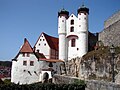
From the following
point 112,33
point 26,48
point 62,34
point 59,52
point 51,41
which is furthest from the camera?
point 51,41

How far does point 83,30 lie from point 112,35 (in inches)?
374

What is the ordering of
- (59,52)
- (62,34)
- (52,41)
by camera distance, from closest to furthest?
(62,34) → (59,52) → (52,41)

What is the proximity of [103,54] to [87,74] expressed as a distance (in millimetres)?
4152

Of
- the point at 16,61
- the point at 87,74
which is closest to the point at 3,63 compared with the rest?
the point at 16,61

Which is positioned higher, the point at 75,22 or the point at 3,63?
the point at 75,22

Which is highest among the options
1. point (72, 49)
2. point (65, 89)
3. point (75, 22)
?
point (75, 22)

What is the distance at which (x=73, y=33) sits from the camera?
4112cm

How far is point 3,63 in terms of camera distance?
9375cm

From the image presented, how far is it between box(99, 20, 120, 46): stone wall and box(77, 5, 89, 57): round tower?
4.31 meters

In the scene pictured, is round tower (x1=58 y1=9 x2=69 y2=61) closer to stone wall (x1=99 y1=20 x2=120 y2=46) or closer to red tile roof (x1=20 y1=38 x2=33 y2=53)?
red tile roof (x1=20 y1=38 x2=33 y2=53)

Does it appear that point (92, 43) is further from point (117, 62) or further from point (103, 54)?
point (117, 62)

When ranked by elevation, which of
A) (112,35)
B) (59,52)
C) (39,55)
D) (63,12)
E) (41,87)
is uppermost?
(63,12)

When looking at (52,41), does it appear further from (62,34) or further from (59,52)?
(62,34)

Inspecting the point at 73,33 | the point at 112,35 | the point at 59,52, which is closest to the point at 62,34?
the point at 73,33
